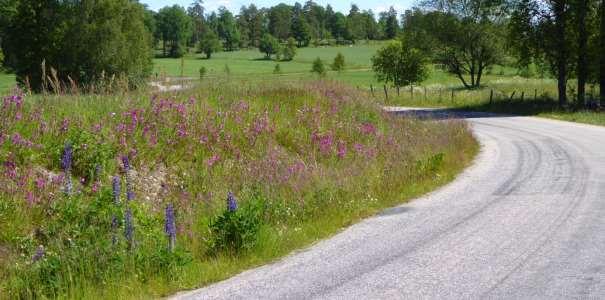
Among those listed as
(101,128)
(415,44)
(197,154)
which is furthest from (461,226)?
(415,44)

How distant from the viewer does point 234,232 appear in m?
7.41

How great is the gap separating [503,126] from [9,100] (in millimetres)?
21208

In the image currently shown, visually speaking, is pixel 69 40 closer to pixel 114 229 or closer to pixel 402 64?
pixel 402 64

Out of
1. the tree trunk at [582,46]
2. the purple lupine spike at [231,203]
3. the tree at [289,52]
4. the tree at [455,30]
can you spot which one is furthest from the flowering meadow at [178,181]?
the tree at [289,52]

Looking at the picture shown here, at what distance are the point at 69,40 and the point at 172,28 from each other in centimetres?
9598

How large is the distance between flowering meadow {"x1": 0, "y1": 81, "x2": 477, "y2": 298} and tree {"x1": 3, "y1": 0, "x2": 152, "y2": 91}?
41098 mm

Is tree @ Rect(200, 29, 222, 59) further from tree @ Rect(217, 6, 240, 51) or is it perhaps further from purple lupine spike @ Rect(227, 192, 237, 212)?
purple lupine spike @ Rect(227, 192, 237, 212)

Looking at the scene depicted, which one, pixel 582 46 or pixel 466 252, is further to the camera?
pixel 582 46

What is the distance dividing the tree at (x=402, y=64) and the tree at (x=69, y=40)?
23.8 metres

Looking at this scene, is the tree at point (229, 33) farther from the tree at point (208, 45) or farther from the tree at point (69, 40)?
the tree at point (69, 40)

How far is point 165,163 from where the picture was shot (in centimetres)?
1091

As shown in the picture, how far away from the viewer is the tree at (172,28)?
146 metres

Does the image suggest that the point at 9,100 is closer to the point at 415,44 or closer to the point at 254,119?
the point at 254,119

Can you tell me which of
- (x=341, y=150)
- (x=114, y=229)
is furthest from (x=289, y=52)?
(x=114, y=229)
